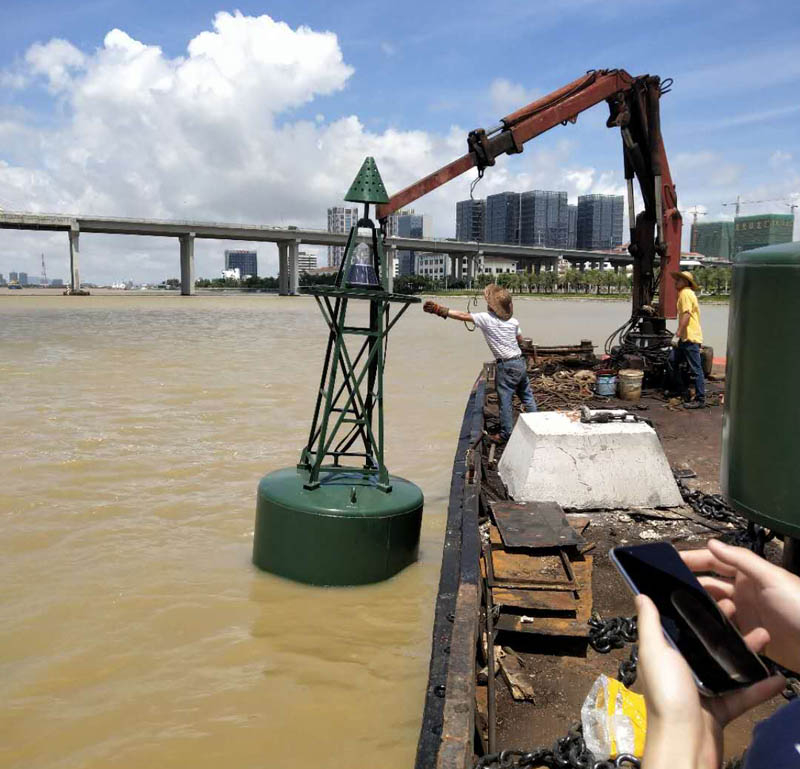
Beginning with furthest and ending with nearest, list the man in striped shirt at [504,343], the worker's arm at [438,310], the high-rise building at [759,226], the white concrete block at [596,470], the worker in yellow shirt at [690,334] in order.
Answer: the high-rise building at [759,226] < the worker in yellow shirt at [690,334] < the man in striped shirt at [504,343] < the worker's arm at [438,310] < the white concrete block at [596,470]

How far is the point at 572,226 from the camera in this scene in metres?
176

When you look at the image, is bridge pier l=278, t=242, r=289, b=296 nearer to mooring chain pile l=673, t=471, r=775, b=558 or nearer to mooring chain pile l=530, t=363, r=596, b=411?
mooring chain pile l=530, t=363, r=596, b=411

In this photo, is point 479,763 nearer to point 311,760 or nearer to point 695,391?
point 311,760

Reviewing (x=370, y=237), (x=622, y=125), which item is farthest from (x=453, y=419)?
(x=370, y=237)

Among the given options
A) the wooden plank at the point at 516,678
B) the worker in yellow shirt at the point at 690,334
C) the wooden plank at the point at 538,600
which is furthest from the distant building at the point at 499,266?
the wooden plank at the point at 516,678

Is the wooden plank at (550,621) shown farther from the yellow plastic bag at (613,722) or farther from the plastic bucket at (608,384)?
the plastic bucket at (608,384)

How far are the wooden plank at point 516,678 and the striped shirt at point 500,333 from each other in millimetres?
4189

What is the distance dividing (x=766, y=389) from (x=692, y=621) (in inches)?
30.0

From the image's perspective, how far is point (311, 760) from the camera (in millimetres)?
4141

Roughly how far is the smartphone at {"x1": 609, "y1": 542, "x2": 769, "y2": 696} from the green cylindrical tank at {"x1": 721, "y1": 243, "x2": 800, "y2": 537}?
23.9 inches

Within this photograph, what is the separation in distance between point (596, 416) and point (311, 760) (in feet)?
11.9

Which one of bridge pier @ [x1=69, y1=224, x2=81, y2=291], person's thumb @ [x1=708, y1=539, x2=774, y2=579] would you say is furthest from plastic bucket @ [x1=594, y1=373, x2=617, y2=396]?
bridge pier @ [x1=69, y1=224, x2=81, y2=291]

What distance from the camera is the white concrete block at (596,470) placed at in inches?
233

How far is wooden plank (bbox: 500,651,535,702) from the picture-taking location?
3505 mm
